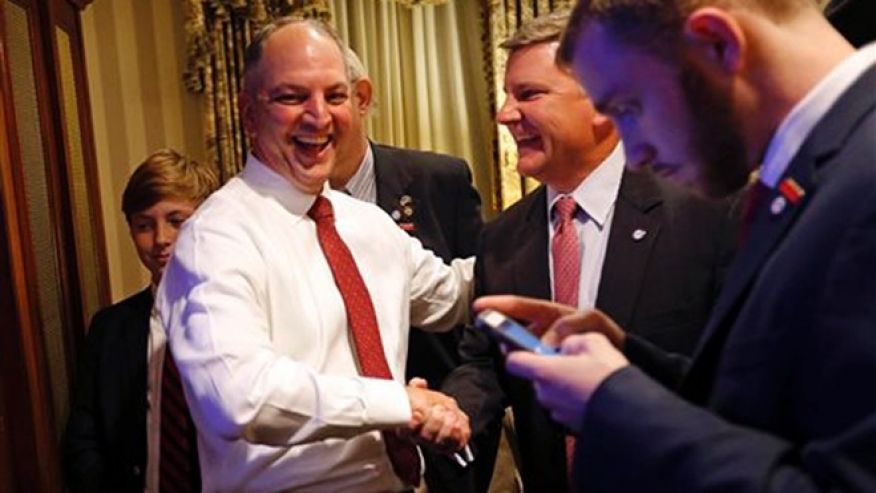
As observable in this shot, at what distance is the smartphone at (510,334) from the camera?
0.91 meters

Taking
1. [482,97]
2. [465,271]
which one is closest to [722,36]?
[465,271]

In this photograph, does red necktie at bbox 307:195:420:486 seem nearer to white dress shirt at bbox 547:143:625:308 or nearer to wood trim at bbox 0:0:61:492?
white dress shirt at bbox 547:143:625:308

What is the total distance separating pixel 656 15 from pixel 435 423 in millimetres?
790

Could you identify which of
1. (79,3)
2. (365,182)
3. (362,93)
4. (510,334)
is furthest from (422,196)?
(510,334)

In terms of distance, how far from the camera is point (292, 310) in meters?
1.49

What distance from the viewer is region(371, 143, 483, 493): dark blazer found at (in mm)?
2221

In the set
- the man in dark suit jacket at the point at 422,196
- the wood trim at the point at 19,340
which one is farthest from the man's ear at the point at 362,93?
the wood trim at the point at 19,340

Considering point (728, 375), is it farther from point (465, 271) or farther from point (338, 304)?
point (465, 271)

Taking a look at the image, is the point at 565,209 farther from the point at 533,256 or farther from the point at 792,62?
Answer: the point at 792,62

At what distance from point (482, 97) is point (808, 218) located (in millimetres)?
3209

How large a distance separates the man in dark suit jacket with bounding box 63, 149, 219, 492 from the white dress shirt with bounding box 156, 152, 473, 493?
0.53 metres

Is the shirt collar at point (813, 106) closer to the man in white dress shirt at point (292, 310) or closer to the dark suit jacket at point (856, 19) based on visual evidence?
the dark suit jacket at point (856, 19)

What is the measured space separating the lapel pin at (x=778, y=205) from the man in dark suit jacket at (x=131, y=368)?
1423 millimetres

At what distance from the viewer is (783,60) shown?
0.79 metres
